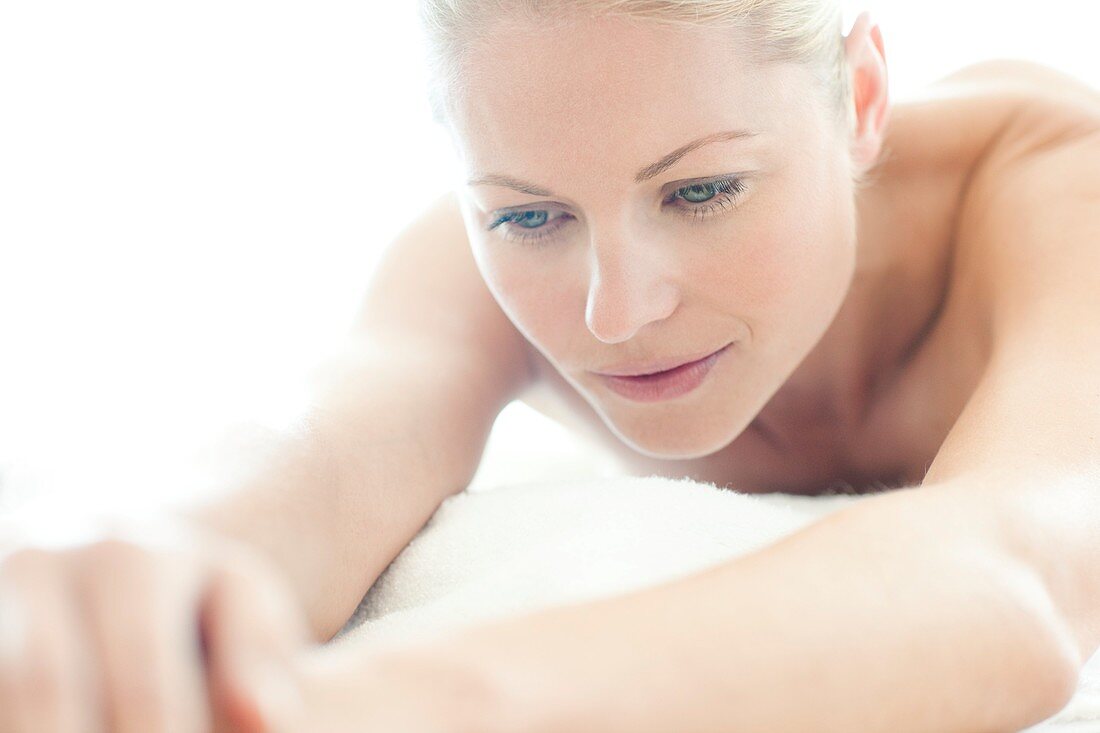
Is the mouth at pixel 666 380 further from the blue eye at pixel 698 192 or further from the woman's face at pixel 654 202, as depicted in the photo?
the blue eye at pixel 698 192

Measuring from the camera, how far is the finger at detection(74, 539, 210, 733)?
0.43 meters

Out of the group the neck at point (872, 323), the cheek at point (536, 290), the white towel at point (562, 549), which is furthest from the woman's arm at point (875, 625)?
the neck at point (872, 323)

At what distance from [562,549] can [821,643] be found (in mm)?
292

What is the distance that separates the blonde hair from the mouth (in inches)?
9.6

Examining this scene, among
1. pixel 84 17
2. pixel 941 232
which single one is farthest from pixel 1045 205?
pixel 84 17

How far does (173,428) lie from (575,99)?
396mm

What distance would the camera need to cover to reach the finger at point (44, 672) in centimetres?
43

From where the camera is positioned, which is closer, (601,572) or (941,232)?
(601,572)

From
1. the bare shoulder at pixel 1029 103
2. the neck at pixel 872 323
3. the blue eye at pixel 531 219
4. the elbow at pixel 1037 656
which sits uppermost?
the blue eye at pixel 531 219

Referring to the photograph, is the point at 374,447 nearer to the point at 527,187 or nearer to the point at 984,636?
the point at 527,187

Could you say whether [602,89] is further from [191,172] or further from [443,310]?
[191,172]

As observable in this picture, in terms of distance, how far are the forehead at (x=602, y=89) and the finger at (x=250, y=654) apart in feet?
1.63

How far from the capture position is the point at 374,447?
3.31 ft

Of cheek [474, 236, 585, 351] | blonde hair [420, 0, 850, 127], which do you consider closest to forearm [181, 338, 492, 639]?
cheek [474, 236, 585, 351]
